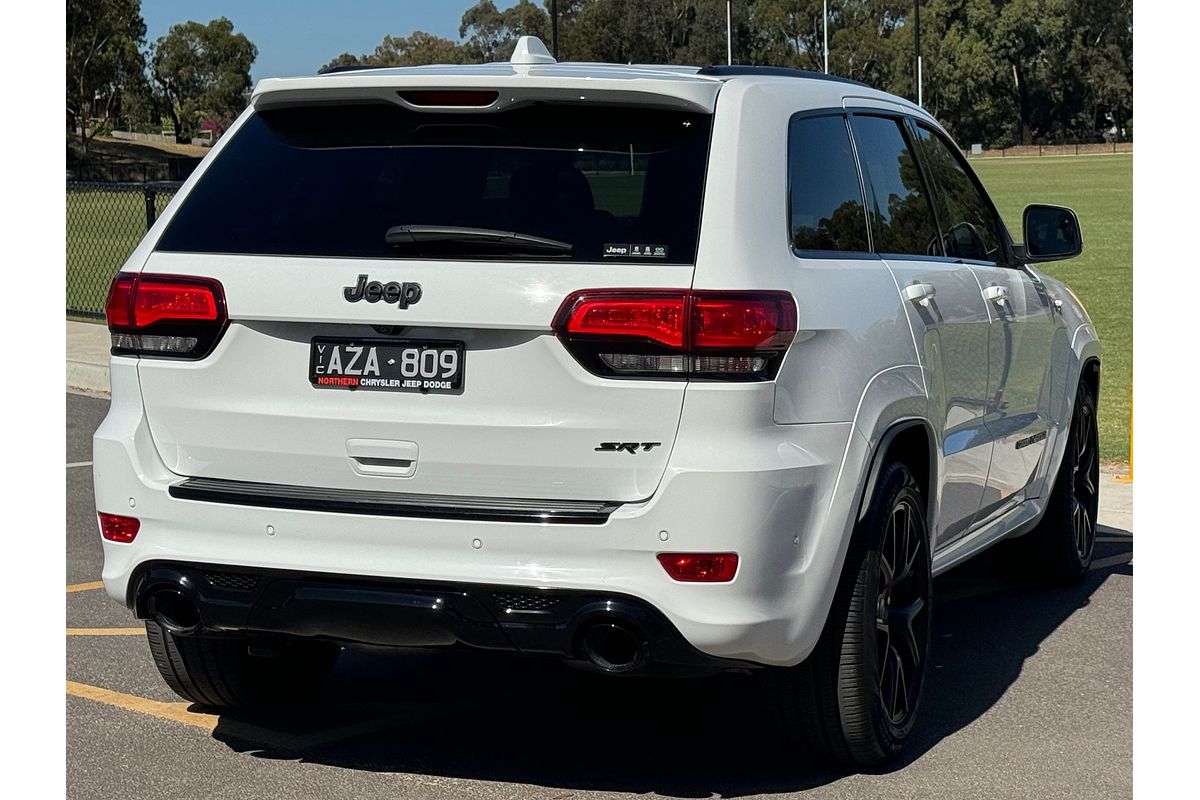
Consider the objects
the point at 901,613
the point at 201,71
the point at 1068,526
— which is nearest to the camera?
the point at 901,613

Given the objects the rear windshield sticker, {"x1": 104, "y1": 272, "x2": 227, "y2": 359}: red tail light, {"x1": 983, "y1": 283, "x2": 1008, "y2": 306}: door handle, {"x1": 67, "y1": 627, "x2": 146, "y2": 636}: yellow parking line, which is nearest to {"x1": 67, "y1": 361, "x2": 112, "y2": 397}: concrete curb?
{"x1": 67, "y1": 627, "x2": 146, "y2": 636}: yellow parking line

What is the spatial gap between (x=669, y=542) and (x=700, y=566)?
98mm

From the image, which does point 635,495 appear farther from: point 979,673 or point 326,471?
point 979,673

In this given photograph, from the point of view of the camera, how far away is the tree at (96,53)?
103 m

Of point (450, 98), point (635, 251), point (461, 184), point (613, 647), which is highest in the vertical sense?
point (450, 98)

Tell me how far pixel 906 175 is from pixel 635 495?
2.08m

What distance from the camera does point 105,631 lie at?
6629mm

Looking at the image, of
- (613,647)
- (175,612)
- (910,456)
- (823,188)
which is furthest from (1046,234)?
(175,612)

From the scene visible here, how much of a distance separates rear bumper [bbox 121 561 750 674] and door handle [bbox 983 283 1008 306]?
221cm

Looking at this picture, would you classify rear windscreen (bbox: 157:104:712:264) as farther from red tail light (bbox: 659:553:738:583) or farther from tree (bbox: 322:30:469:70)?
tree (bbox: 322:30:469:70)

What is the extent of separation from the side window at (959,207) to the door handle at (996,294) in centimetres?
14

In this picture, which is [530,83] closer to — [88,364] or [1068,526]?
[1068,526]

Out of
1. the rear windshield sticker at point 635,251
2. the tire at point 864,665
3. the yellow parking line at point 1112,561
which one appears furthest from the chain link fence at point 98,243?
the rear windshield sticker at point 635,251

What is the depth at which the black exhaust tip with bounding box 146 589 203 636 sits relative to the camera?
4621 millimetres
